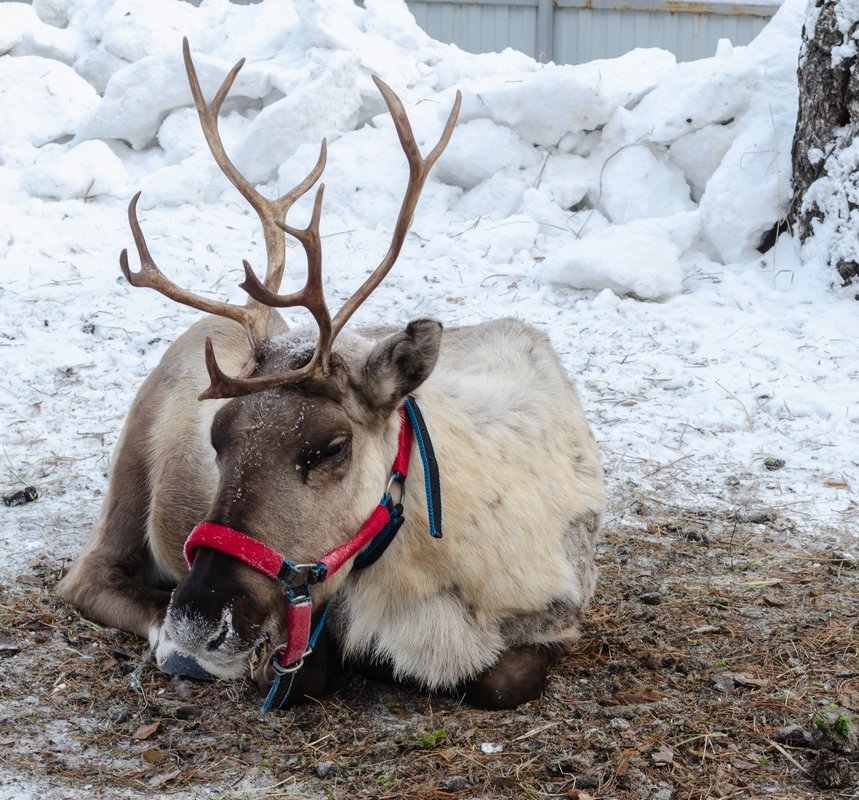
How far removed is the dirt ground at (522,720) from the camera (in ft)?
9.00

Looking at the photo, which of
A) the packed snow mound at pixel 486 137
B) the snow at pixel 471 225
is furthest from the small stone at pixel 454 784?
the packed snow mound at pixel 486 137

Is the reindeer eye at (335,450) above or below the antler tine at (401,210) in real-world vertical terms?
below

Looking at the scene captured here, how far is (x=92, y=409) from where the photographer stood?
5.39m

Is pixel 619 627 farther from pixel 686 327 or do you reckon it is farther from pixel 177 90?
pixel 177 90

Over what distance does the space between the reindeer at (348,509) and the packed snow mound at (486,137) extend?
320 cm

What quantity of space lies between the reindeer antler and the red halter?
1.08 feet

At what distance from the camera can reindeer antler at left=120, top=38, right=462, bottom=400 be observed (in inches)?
109

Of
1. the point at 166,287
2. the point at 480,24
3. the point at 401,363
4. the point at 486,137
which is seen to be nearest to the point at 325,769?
the point at 401,363

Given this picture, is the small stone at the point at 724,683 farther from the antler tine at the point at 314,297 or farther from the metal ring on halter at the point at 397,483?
the antler tine at the point at 314,297

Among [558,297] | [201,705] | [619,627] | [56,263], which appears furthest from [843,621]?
[56,263]

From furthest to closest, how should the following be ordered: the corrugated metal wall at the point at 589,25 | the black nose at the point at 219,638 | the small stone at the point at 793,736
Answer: the corrugated metal wall at the point at 589,25 → the small stone at the point at 793,736 → the black nose at the point at 219,638

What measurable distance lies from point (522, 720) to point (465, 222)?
15.3ft

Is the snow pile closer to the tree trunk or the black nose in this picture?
the tree trunk

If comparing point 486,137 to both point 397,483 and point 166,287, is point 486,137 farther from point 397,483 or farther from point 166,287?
point 397,483
